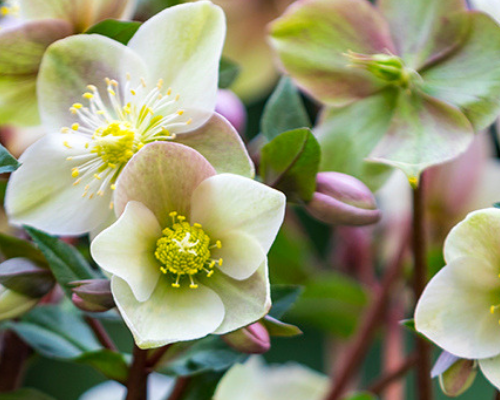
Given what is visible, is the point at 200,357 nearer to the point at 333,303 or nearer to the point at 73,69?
the point at 73,69

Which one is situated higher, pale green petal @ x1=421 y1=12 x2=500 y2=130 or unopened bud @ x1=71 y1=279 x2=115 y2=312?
pale green petal @ x1=421 y1=12 x2=500 y2=130

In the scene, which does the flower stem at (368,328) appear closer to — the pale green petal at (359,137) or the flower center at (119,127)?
the pale green petal at (359,137)

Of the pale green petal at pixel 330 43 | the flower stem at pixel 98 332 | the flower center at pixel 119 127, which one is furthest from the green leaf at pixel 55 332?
the pale green petal at pixel 330 43

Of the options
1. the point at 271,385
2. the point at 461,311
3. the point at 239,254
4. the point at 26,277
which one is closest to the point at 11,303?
the point at 26,277

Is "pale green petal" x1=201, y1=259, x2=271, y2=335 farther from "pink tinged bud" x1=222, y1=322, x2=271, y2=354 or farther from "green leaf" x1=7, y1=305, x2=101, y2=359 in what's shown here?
"green leaf" x1=7, y1=305, x2=101, y2=359

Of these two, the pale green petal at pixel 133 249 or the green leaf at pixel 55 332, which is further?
the green leaf at pixel 55 332

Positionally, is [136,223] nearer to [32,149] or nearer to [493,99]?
[32,149]

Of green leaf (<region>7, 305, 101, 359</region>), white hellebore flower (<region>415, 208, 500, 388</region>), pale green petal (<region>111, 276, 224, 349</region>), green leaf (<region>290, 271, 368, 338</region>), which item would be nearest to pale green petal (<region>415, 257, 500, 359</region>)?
white hellebore flower (<region>415, 208, 500, 388</region>)

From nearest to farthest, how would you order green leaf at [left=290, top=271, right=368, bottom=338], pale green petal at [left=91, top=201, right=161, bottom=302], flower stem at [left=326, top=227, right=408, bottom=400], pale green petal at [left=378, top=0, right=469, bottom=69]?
pale green petal at [left=91, top=201, right=161, bottom=302], pale green petal at [left=378, top=0, right=469, bottom=69], flower stem at [left=326, top=227, right=408, bottom=400], green leaf at [left=290, top=271, right=368, bottom=338]
